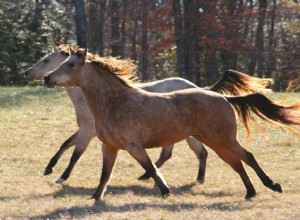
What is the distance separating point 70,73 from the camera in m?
9.01

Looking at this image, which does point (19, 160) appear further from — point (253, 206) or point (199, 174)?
point (253, 206)

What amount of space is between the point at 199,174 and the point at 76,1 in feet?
58.5

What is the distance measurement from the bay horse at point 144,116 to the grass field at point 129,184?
1.69ft

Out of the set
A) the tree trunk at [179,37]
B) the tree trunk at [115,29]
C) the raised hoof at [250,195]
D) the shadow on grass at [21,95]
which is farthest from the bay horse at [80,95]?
the tree trunk at [115,29]

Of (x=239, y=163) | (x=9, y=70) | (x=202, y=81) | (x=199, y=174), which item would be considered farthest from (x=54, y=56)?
(x=202, y=81)

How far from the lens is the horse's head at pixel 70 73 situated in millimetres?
9000

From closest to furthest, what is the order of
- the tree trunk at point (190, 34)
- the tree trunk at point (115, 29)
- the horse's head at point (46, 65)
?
1. the horse's head at point (46, 65)
2. the tree trunk at point (190, 34)
3. the tree trunk at point (115, 29)

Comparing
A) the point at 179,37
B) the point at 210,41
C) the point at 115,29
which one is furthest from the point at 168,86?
the point at 115,29

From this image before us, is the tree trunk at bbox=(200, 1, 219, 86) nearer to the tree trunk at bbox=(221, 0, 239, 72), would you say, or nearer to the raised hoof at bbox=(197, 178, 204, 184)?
the tree trunk at bbox=(221, 0, 239, 72)

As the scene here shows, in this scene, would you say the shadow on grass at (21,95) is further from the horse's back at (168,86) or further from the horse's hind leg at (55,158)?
the horse's back at (168,86)

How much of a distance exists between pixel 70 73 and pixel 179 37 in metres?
20.4

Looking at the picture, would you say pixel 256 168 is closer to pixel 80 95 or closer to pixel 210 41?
pixel 80 95

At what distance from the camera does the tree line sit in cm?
2920

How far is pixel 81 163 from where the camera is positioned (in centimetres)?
1269
